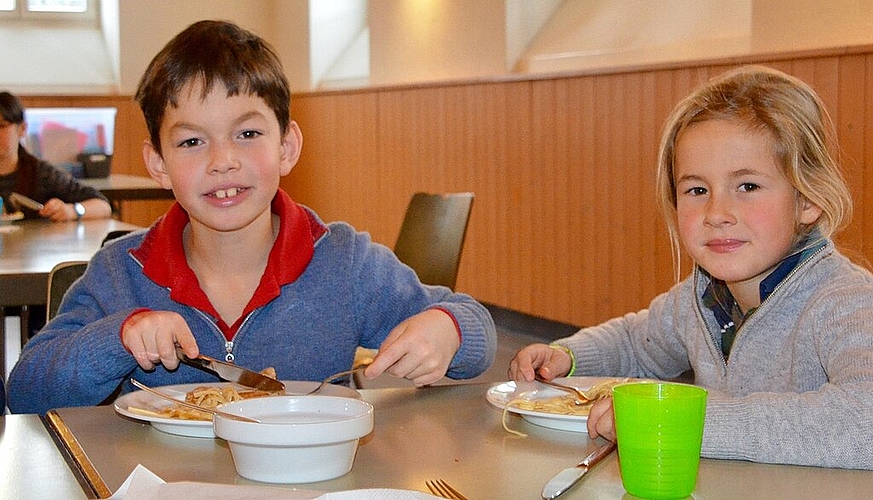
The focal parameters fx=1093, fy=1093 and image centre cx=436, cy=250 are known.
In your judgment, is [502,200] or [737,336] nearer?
[737,336]

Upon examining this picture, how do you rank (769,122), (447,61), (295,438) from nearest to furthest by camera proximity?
(295,438) < (769,122) < (447,61)

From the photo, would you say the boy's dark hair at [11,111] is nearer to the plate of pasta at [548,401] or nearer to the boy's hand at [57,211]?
the boy's hand at [57,211]

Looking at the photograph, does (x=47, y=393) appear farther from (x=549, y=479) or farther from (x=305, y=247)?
(x=549, y=479)

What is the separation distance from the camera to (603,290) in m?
4.99

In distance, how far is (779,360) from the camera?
1415mm

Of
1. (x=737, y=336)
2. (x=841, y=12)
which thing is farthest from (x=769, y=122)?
(x=841, y=12)

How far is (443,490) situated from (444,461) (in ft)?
0.38

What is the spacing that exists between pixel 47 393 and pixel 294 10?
7.60 meters

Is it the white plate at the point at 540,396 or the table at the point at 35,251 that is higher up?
the table at the point at 35,251

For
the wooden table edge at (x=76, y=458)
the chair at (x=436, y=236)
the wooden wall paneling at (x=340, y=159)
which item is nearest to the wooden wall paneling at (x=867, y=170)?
the chair at (x=436, y=236)

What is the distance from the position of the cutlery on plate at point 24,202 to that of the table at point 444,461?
9.11 feet

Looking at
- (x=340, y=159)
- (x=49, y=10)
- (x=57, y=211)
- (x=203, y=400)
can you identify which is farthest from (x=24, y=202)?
(x=49, y=10)

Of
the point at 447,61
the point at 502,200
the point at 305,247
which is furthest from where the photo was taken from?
the point at 447,61

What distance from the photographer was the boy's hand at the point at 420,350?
137 cm
